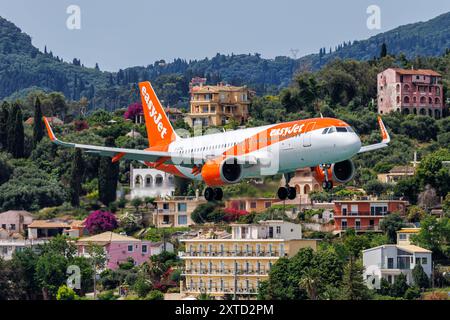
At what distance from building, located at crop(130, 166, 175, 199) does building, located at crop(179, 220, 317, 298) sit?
8.34m

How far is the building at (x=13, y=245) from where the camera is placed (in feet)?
508

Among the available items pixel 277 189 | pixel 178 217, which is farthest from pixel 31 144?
pixel 277 189

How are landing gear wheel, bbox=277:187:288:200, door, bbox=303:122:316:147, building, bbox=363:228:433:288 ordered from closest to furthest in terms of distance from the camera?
1. door, bbox=303:122:316:147
2. landing gear wheel, bbox=277:187:288:200
3. building, bbox=363:228:433:288

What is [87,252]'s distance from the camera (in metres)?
151

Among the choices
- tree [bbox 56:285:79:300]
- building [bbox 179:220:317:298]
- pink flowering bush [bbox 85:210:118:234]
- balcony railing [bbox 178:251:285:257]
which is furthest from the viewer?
pink flowering bush [bbox 85:210:118:234]

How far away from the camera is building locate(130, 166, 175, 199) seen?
334 feet

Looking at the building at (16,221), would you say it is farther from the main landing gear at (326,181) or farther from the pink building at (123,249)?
the main landing gear at (326,181)

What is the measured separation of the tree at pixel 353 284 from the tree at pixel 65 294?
26.6m

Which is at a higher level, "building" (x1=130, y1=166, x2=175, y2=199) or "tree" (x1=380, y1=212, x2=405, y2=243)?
"building" (x1=130, y1=166, x2=175, y2=199)

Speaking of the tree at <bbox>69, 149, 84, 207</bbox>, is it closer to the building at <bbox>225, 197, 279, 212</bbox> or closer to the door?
the building at <bbox>225, 197, 279, 212</bbox>

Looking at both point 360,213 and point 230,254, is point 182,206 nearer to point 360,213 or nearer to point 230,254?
point 360,213

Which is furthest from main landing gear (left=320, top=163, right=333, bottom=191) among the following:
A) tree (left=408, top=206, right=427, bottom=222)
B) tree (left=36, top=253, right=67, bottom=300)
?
tree (left=408, top=206, right=427, bottom=222)
